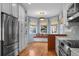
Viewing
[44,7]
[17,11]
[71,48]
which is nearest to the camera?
[71,48]

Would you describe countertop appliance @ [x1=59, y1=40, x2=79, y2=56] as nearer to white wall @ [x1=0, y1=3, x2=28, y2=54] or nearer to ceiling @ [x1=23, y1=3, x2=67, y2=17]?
white wall @ [x1=0, y1=3, x2=28, y2=54]

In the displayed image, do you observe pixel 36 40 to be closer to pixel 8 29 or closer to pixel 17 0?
pixel 8 29

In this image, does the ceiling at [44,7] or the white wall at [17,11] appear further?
the ceiling at [44,7]

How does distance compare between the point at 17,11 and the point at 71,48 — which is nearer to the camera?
the point at 71,48

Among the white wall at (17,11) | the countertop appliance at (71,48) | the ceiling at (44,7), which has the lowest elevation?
the countertop appliance at (71,48)

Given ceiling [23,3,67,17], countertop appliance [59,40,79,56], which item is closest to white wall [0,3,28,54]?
ceiling [23,3,67,17]

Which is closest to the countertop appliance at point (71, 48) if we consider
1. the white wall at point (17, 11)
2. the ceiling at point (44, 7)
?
the white wall at point (17, 11)

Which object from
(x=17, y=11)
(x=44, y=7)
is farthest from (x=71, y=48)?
(x=44, y=7)

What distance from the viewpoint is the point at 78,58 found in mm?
809

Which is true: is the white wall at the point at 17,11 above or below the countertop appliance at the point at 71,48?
above

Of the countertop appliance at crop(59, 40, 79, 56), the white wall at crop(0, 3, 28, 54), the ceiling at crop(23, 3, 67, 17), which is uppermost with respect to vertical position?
the ceiling at crop(23, 3, 67, 17)

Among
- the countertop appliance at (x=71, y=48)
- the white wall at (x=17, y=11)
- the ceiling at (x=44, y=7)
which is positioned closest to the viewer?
the countertop appliance at (x=71, y=48)

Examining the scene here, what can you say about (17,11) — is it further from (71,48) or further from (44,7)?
(71,48)

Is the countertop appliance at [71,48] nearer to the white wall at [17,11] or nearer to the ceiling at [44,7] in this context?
the white wall at [17,11]
